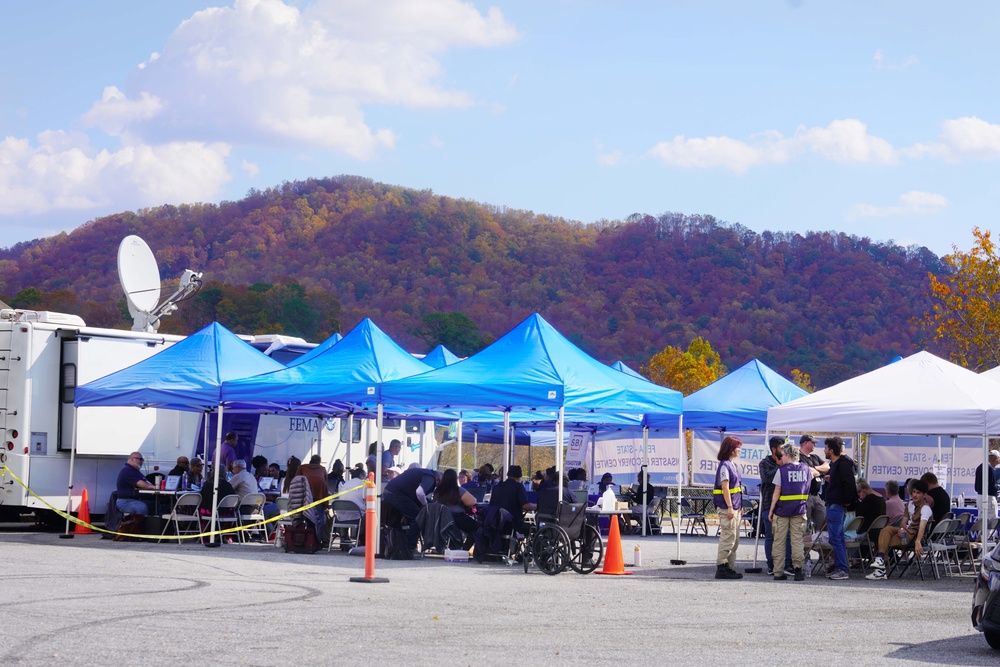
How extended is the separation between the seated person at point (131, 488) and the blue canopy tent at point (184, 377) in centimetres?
94

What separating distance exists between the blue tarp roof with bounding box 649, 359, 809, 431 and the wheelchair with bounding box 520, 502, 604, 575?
9314 mm

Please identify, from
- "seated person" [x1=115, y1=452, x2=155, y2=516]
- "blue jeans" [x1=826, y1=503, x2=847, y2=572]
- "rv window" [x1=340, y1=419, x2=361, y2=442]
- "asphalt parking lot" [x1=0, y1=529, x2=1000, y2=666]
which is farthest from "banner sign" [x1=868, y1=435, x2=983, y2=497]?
"seated person" [x1=115, y1=452, x2=155, y2=516]

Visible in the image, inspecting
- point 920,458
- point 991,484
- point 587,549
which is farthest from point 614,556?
point 920,458

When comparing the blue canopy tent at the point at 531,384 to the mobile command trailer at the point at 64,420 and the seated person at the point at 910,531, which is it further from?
the mobile command trailer at the point at 64,420

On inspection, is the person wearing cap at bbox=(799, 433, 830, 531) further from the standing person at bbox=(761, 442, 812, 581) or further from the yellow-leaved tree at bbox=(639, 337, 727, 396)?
the yellow-leaved tree at bbox=(639, 337, 727, 396)

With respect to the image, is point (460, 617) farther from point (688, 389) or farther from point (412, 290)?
point (412, 290)

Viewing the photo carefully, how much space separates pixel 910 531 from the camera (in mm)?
15727

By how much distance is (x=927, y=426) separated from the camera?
1510 cm

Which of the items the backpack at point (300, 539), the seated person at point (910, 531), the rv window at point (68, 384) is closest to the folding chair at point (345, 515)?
the backpack at point (300, 539)

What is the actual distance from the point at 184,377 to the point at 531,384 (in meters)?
5.76

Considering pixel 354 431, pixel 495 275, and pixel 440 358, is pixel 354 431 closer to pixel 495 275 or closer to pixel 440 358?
pixel 440 358

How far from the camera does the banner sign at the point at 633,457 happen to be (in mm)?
29297

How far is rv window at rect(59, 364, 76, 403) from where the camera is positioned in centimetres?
1972

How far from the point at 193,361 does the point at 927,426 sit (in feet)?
35.5
